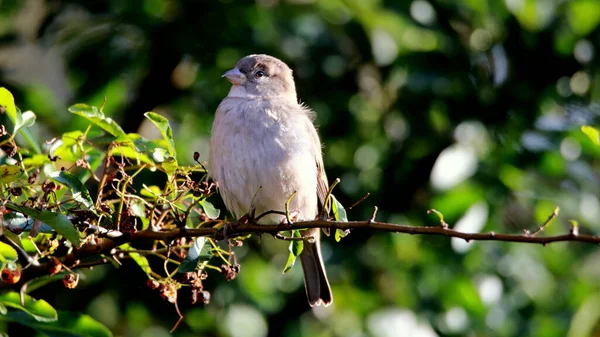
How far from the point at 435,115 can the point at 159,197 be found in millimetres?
2756

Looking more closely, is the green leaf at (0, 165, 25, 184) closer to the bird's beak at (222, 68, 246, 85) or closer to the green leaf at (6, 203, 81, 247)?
the green leaf at (6, 203, 81, 247)

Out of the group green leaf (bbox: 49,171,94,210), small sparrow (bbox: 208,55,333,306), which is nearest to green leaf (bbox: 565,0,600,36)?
small sparrow (bbox: 208,55,333,306)

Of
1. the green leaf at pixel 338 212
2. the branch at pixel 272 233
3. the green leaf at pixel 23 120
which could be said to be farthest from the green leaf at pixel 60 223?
the green leaf at pixel 338 212

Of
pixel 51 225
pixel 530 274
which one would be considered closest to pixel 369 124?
pixel 530 274

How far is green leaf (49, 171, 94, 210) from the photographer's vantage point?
78.7 inches

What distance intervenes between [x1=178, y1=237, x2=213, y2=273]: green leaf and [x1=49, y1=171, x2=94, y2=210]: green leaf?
0.26 m

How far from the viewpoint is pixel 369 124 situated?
474 centimetres

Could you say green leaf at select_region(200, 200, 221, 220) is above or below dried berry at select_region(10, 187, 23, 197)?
below

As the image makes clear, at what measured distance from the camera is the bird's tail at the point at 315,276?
3.65 metres

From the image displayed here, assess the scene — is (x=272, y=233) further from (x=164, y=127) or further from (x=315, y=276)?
(x=315, y=276)

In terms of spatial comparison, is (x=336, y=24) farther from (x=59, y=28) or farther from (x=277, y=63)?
(x=59, y=28)

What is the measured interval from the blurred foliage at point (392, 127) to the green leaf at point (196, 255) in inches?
85.3

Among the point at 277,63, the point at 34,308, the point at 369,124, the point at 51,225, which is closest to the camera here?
the point at 51,225

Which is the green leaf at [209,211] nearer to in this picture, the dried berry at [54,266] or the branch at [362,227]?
the branch at [362,227]
